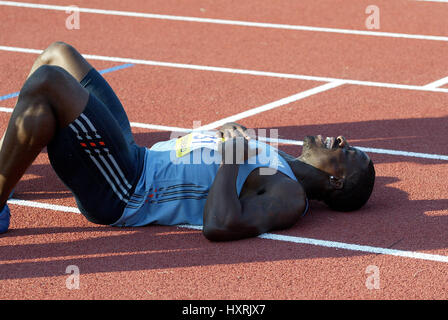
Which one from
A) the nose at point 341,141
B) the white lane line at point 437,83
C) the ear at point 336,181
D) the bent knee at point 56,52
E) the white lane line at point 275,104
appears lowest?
the ear at point 336,181

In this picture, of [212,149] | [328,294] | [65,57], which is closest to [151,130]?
[65,57]

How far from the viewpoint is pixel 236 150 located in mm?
4160

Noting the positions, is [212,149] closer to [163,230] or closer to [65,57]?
[163,230]

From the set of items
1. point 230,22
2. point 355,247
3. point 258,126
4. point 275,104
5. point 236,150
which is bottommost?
point 355,247

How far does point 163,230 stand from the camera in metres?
4.32

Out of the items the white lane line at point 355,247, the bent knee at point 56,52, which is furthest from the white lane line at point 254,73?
the white lane line at point 355,247

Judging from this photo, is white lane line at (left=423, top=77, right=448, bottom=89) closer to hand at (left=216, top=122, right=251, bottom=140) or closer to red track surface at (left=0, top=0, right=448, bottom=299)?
red track surface at (left=0, top=0, right=448, bottom=299)

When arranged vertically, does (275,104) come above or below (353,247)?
above

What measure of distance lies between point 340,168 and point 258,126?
2092 mm

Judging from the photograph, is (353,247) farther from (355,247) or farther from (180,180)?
(180,180)

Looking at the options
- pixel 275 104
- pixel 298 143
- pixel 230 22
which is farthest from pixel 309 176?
pixel 230 22

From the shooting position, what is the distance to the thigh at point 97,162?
3.91 metres

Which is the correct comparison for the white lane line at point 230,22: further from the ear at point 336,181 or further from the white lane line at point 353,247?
the white lane line at point 353,247

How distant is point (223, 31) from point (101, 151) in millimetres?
6331
